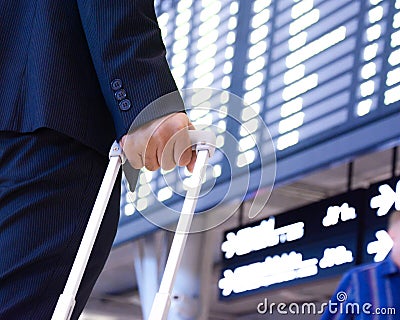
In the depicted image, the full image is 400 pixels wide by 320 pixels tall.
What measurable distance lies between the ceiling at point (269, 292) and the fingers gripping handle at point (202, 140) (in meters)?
0.08

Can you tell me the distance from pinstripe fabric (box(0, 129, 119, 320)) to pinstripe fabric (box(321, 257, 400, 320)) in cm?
106

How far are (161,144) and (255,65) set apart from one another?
1822mm

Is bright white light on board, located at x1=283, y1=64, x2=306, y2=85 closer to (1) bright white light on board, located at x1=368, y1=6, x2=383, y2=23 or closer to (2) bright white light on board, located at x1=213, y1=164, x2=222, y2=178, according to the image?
(1) bright white light on board, located at x1=368, y1=6, x2=383, y2=23

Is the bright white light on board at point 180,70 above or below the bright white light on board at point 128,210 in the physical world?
above

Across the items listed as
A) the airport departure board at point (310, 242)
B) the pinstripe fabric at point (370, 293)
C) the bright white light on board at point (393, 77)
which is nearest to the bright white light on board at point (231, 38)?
the airport departure board at point (310, 242)

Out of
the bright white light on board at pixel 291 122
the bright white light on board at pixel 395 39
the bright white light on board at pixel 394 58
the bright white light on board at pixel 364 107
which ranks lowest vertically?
the bright white light on board at pixel 364 107

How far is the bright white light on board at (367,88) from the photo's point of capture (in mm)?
2344

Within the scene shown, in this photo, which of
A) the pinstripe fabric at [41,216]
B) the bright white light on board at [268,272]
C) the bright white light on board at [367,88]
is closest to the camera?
the pinstripe fabric at [41,216]

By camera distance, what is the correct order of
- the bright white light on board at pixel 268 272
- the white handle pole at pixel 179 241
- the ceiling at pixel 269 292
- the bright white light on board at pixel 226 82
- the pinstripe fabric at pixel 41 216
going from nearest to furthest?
the white handle pole at pixel 179 241 < the pinstripe fabric at pixel 41 216 < the bright white light on board at pixel 268 272 < the bright white light on board at pixel 226 82 < the ceiling at pixel 269 292

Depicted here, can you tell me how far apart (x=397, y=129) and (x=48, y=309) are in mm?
1326

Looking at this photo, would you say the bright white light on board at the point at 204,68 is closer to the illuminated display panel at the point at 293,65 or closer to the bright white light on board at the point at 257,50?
the illuminated display panel at the point at 293,65

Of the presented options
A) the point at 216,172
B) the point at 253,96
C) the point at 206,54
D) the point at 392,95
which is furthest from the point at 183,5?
the point at 216,172

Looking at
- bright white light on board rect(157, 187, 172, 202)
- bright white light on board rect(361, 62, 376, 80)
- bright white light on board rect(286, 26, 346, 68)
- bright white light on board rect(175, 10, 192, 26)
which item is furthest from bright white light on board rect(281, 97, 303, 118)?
bright white light on board rect(175, 10, 192, 26)

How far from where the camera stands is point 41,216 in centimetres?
109
